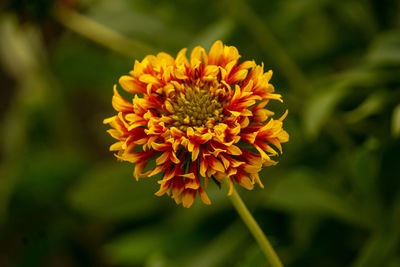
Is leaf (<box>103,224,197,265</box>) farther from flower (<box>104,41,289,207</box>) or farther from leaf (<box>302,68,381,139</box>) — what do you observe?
flower (<box>104,41,289,207</box>)

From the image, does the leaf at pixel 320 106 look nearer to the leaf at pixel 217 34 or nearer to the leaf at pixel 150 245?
the leaf at pixel 217 34

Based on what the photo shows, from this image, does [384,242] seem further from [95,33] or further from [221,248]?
[95,33]

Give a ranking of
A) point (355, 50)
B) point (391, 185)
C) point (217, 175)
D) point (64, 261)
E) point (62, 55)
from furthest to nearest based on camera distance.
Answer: point (64, 261)
point (62, 55)
point (355, 50)
point (391, 185)
point (217, 175)

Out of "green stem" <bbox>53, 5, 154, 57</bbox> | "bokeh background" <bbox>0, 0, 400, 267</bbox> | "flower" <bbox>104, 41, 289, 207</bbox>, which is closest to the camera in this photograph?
"flower" <bbox>104, 41, 289, 207</bbox>

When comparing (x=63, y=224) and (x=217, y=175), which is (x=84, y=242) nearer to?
(x=63, y=224)

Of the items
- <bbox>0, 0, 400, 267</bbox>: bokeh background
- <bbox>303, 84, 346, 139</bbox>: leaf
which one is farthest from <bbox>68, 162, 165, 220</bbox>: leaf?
<bbox>303, 84, 346, 139</bbox>: leaf

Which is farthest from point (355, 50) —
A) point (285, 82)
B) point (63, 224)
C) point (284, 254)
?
point (63, 224)
